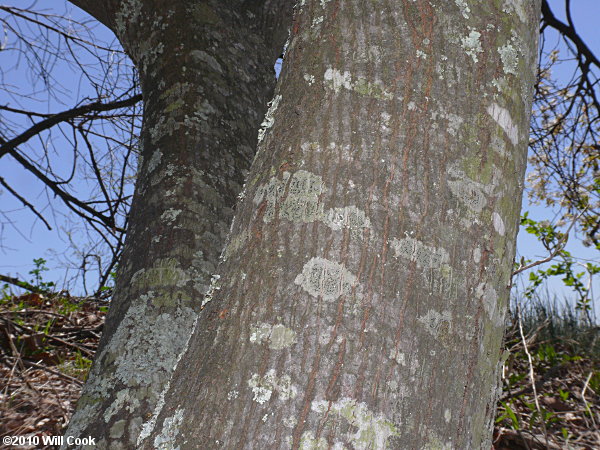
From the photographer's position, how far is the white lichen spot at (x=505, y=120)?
0.93 metres

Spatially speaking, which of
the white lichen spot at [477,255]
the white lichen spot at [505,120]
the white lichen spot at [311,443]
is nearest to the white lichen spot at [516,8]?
the white lichen spot at [505,120]

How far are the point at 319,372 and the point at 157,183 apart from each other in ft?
4.37

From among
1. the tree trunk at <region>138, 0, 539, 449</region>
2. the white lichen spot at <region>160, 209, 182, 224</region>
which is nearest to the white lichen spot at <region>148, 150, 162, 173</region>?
the white lichen spot at <region>160, 209, 182, 224</region>

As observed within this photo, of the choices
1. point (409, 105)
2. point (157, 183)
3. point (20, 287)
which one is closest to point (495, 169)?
point (409, 105)

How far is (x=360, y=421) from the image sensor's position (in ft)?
2.41

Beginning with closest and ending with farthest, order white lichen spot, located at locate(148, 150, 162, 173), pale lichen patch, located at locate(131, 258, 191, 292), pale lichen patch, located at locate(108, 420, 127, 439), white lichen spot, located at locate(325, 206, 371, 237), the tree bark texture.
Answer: white lichen spot, located at locate(325, 206, 371, 237)
pale lichen patch, located at locate(108, 420, 127, 439)
the tree bark texture
pale lichen patch, located at locate(131, 258, 191, 292)
white lichen spot, located at locate(148, 150, 162, 173)

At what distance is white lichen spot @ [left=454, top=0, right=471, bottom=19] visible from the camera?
0.96m

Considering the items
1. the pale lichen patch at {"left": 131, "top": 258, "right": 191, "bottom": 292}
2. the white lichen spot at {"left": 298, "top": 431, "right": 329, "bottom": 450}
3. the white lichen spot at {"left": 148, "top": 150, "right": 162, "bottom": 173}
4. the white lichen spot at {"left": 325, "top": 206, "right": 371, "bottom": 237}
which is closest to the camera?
the white lichen spot at {"left": 298, "top": 431, "right": 329, "bottom": 450}

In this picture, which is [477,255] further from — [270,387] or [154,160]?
[154,160]

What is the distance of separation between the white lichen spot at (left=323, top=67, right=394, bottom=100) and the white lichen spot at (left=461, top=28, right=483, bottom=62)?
0.17 meters

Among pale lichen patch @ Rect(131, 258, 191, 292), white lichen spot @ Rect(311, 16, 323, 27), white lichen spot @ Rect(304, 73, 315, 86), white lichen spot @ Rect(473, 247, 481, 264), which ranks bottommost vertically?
white lichen spot @ Rect(473, 247, 481, 264)

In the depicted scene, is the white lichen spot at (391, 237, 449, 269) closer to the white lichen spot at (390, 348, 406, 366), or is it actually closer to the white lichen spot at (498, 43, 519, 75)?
the white lichen spot at (390, 348, 406, 366)

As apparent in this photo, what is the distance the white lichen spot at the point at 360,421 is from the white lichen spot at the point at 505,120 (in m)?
0.53

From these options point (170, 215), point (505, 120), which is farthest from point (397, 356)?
point (170, 215)
